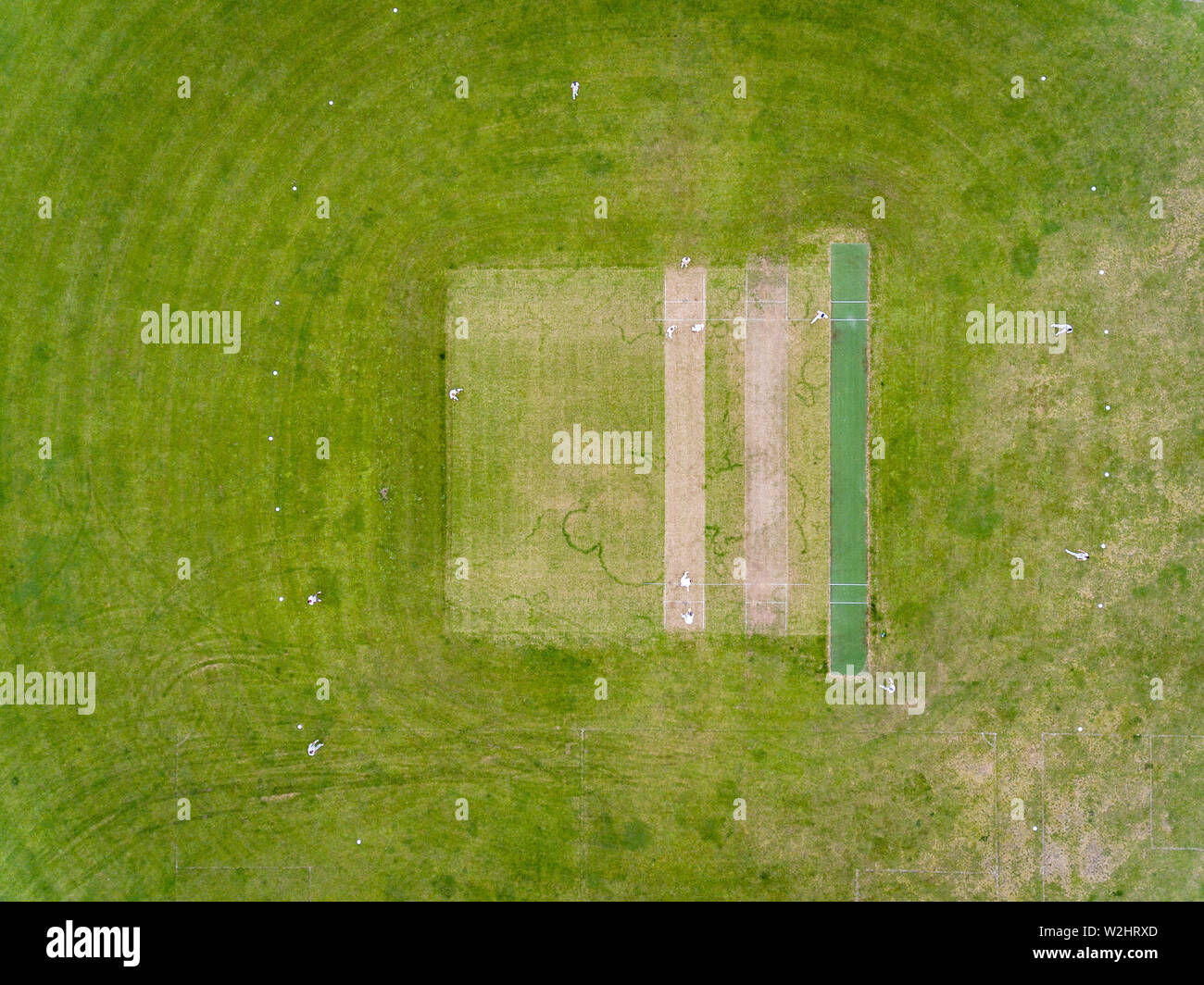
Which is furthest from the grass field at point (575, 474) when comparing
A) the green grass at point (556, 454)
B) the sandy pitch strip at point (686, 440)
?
the sandy pitch strip at point (686, 440)

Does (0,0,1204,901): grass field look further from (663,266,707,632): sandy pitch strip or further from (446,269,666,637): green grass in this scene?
(663,266,707,632): sandy pitch strip

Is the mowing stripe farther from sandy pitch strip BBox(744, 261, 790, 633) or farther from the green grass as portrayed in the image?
the green grass

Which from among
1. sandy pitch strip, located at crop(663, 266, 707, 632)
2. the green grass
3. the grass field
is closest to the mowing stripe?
the grass field

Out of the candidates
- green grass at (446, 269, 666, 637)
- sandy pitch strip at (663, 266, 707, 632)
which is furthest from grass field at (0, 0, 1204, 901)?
sandy pitch strip at (663, 266, 707, 632)

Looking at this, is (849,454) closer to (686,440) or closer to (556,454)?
(686,440)

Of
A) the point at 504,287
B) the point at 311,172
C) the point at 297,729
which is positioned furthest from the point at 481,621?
the point at 311,172

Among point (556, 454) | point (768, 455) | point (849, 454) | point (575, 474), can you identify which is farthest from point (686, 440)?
point (849, 454)

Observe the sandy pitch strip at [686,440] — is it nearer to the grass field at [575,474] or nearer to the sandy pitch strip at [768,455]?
the grass field at [575,474]
